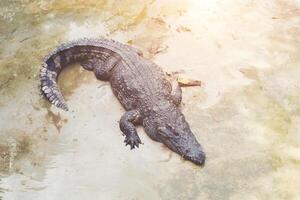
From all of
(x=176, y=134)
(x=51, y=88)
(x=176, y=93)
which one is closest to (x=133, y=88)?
(x=176, y=93)

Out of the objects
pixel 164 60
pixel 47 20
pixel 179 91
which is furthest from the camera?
pixel 47 20

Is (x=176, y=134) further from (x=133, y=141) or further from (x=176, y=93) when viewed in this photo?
(x=176, y=93)

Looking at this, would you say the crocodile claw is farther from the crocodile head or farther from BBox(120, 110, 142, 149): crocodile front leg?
the crocodile head

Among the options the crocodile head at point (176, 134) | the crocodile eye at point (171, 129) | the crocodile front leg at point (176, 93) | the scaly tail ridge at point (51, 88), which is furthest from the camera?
the scaly tail ridge at point (51, 88)

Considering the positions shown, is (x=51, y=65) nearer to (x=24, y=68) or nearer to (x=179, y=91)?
(x=24, y=68)

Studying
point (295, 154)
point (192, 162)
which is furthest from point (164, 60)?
point (295, 154)

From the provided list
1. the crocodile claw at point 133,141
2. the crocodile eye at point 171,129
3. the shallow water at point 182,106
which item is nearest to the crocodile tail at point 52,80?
the shallow water at point 182,106

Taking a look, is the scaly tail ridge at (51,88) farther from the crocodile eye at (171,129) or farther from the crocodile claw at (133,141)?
the crocodile eye at (171,129)
